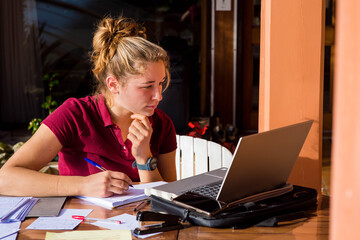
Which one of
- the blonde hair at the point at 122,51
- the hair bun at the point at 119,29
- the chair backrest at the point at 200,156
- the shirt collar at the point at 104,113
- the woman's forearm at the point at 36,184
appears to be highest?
the hair bun at the point at 119,29

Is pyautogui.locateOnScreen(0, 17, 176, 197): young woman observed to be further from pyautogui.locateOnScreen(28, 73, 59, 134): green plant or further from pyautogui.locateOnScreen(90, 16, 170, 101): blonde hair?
pyautogui.locateOnScreen(28, 73, 59, 134): green plant

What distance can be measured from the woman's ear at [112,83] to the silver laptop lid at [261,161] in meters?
0.75

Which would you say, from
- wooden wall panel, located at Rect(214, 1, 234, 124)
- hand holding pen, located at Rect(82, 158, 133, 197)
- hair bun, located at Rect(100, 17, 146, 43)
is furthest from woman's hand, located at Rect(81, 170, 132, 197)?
wooden wall panel, located at Rect(214, 1, 234, 124)

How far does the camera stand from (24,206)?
48.8 inches

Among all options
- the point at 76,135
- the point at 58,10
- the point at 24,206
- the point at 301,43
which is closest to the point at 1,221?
the point at 24,206

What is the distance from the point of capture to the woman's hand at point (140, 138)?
1616 millimetres

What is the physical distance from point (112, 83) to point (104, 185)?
20.3 inches

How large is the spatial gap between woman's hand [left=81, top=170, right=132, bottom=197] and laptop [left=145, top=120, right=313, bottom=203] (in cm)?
13

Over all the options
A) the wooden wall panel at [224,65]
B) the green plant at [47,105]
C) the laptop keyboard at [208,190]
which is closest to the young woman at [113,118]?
the laptop keyboard at [208,190]

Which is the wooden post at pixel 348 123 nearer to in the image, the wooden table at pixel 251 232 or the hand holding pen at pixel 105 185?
the wooden table at pixel 251 232

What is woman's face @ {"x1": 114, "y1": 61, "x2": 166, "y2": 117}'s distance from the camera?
1581mm

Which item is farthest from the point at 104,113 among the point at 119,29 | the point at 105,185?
the point at 105,185

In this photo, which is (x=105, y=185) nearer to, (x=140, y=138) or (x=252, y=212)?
(x=140, y=138)

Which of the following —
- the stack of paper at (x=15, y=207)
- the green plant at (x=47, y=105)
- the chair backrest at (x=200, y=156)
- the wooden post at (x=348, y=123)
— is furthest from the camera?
the green plant at (x=47, y=105)
